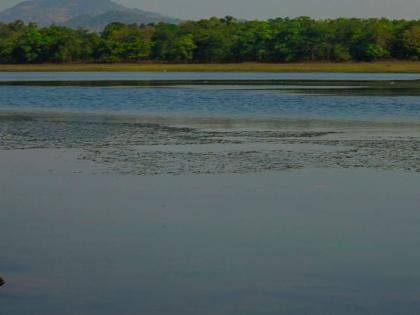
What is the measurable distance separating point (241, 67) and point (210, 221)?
102 meters

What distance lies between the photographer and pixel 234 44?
12062cm

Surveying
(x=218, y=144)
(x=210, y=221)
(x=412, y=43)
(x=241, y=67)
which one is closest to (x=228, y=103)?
Result: (x=218, y=144)

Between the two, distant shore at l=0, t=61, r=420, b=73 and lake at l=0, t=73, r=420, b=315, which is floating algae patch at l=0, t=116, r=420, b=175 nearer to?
lake at l=0, t=73, r=420, b=315

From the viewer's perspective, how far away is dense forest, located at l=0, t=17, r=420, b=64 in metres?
114

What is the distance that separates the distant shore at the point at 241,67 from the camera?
104m

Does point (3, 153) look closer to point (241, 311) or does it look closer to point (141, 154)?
point (141, 154)

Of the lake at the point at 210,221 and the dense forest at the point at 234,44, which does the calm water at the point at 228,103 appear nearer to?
the lake at the point at 210,221

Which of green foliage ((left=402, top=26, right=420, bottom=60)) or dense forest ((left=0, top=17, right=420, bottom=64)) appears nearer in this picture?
green foliage ((left=402, top=26, right=420, bottom=60))

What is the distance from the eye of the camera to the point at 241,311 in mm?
Answer: 9516

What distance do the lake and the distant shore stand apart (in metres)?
76.7

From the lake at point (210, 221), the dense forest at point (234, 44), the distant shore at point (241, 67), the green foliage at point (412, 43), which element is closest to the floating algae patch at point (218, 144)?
the lake at point (210, 221)

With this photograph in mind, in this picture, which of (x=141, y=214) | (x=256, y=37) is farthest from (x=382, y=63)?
(x=141, y=214)

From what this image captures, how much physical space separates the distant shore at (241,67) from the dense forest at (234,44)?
1.43m

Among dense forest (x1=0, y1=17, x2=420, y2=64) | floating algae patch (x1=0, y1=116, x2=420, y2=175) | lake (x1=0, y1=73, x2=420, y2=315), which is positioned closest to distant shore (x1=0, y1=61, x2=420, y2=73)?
dense forest (x1=0, y1=17, x2=420, y2=64)
